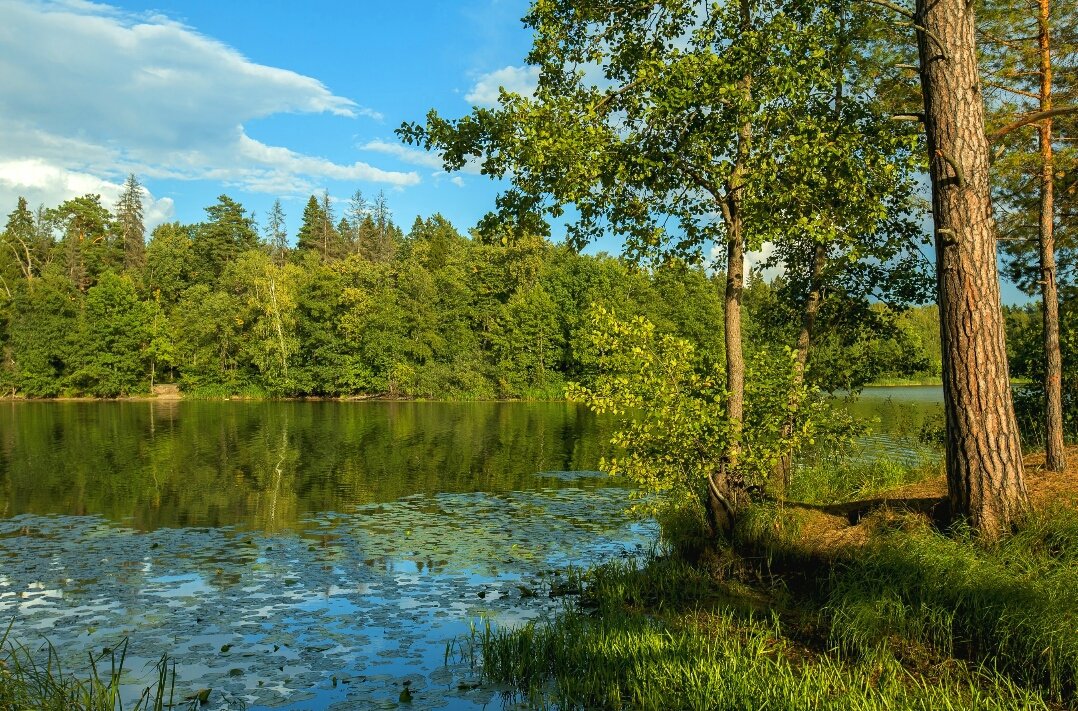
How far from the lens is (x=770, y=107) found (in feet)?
34.6

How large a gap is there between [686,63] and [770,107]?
1.73 meters

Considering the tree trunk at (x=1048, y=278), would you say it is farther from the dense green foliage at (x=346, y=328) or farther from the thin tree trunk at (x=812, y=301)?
the dense green foliage at (x=346, y=328)

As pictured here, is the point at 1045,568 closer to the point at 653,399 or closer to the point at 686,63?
the point at 653,399

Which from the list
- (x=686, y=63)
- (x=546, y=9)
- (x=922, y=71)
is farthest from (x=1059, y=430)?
(x=546, y=9)

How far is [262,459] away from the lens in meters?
28.4

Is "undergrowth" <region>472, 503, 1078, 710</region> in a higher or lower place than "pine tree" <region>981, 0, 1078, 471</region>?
lower

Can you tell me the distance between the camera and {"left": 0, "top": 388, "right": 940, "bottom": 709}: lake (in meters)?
8.62

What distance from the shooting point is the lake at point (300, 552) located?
28.3 ft

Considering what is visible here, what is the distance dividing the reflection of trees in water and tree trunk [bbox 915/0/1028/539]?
13467 millimetres

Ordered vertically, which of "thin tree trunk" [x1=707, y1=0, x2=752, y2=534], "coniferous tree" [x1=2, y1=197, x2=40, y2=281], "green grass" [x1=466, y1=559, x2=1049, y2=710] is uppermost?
"coniferous tree" [x1=2, y1=197, x2=40, y2=281]

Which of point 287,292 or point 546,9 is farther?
point 287,292

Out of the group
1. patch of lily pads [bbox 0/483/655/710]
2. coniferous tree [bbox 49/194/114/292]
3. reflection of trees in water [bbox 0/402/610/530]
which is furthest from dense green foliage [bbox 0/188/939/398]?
patch of lily pads [bbox 0/483/655/710]

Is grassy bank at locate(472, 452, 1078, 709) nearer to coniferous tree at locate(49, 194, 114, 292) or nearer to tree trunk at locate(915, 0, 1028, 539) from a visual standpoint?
tree trunk at locate(915, 0, 1028, 539)

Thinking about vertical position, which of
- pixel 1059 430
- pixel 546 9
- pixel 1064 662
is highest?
pixel 546 9
